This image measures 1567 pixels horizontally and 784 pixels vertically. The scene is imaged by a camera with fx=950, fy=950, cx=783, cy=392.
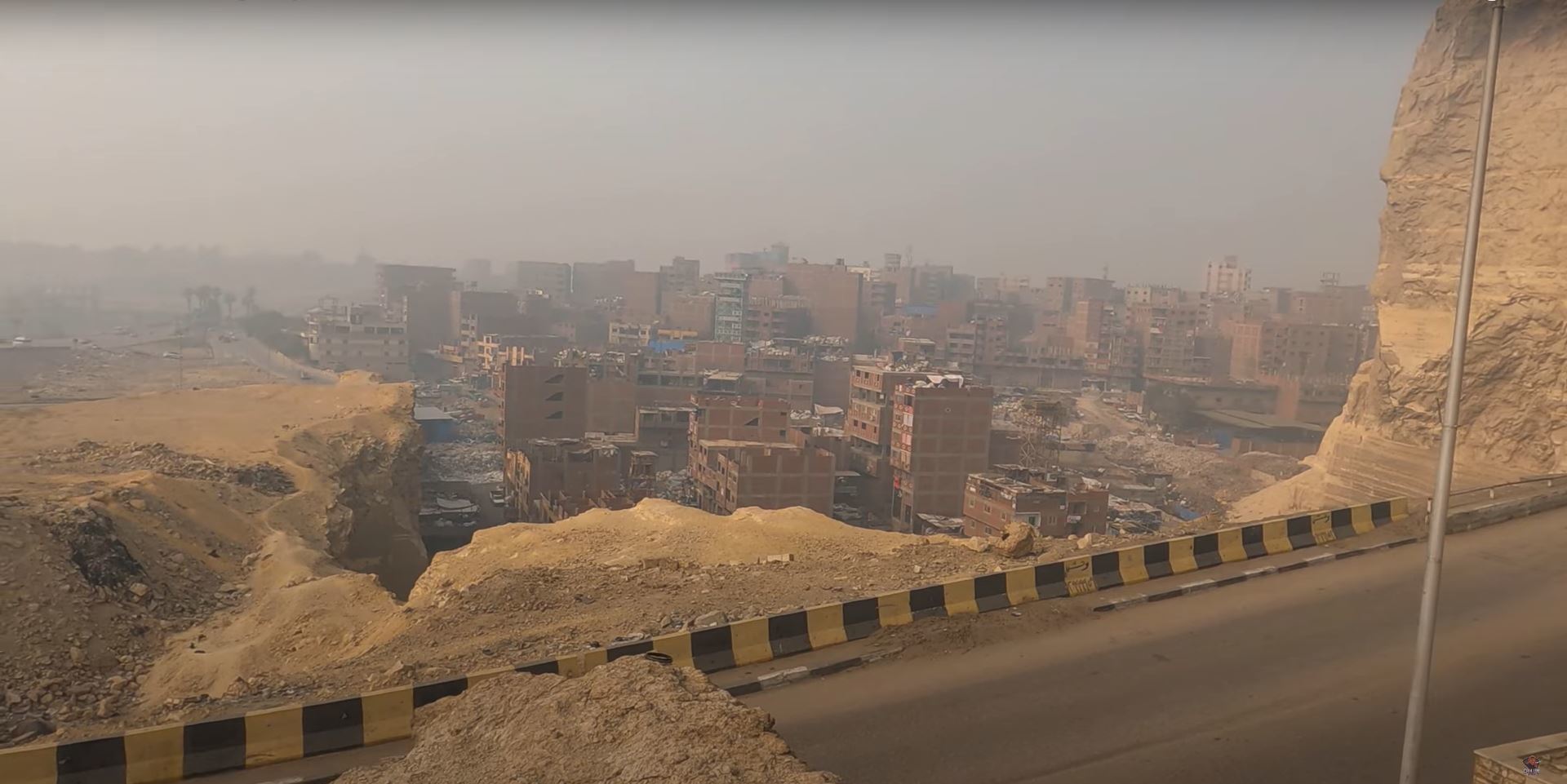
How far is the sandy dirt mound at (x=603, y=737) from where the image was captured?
3180mm

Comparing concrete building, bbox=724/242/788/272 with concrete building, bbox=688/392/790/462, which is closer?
concrete building, bbox=688/392/790/462

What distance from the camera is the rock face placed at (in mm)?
14648

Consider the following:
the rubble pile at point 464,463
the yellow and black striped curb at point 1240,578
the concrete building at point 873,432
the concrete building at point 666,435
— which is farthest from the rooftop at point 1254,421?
the yellow and black striped curb at point 1240,578

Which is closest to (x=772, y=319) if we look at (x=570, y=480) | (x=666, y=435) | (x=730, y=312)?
(x=730, y=312)

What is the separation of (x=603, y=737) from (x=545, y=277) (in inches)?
4134

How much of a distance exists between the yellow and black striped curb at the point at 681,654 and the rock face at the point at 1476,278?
30.0ft

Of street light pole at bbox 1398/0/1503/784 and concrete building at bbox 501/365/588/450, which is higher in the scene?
street light pole at bbox 1398/0/1503/784

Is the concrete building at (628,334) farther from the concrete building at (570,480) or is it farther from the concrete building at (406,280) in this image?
the concrete building at (570,480)

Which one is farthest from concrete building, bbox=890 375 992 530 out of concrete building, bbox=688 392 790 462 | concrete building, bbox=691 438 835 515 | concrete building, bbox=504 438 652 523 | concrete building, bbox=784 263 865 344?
concrete building, bbox=784 263 865 344

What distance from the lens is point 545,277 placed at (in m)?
104

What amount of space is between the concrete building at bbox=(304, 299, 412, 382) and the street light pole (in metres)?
53.2

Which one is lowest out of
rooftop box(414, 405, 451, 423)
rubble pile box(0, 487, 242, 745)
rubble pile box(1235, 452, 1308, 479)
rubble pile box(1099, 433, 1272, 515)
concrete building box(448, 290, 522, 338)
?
rubble pile box(1099, 433, 1272, 515)

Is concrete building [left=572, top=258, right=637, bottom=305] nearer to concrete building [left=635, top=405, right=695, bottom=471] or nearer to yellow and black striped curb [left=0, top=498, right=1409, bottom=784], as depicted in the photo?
concrete building [left=635, top=405, right=695, bottom=471]

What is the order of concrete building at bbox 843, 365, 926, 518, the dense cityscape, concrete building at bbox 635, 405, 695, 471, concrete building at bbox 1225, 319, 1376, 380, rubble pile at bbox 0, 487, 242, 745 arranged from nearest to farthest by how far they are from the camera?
rubble pile at bbox 0, 487, 242, 745, the dense cityscape, concrete building at bbox 843, 365, 926, 518, concrete building at bbox 635, 405, 695, 471, concrete building at bbox 1225, 319, 1376, 380
